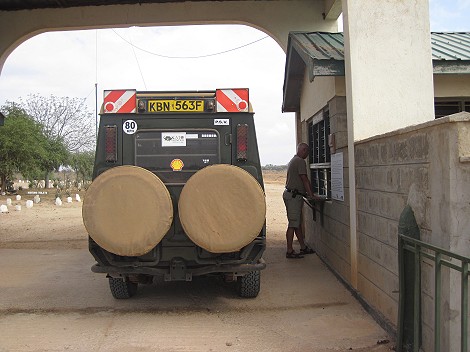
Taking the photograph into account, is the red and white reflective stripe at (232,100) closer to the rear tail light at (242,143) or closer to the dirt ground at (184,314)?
the rear tail light at (242,143)

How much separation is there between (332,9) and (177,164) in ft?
18.2

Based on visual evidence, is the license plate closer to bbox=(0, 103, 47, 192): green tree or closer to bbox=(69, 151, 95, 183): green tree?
bbox=(0, 103, 47, 192): green tree

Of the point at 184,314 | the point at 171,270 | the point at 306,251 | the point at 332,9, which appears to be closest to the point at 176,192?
the point at 171,270

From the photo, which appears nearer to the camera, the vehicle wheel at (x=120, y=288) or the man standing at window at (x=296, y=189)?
the vehicle wheel at (x=120, y=288)

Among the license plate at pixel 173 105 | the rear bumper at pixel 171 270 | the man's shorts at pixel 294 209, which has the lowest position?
the rear bumper at pixel 171 270

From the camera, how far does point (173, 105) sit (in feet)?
18.9

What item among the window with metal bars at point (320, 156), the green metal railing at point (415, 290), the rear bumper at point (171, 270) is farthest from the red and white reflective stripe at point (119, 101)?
the green metal railing at point (415, 290)

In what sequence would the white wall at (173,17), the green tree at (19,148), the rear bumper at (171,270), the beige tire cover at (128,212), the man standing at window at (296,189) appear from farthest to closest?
the green tree at (19,148)
the white wall at (173,17)
the man standing at window at (296,189)
the rear bumper at (171,270)
the beige tire cover at (128,212)

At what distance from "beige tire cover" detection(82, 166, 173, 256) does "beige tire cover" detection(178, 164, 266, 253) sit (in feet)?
0.84

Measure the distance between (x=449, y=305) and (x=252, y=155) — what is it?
298 cm

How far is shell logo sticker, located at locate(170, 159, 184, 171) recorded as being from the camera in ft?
18.7

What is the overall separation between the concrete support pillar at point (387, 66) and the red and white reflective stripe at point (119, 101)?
269cm

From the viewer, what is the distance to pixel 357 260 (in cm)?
577

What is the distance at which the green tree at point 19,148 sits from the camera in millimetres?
28703
